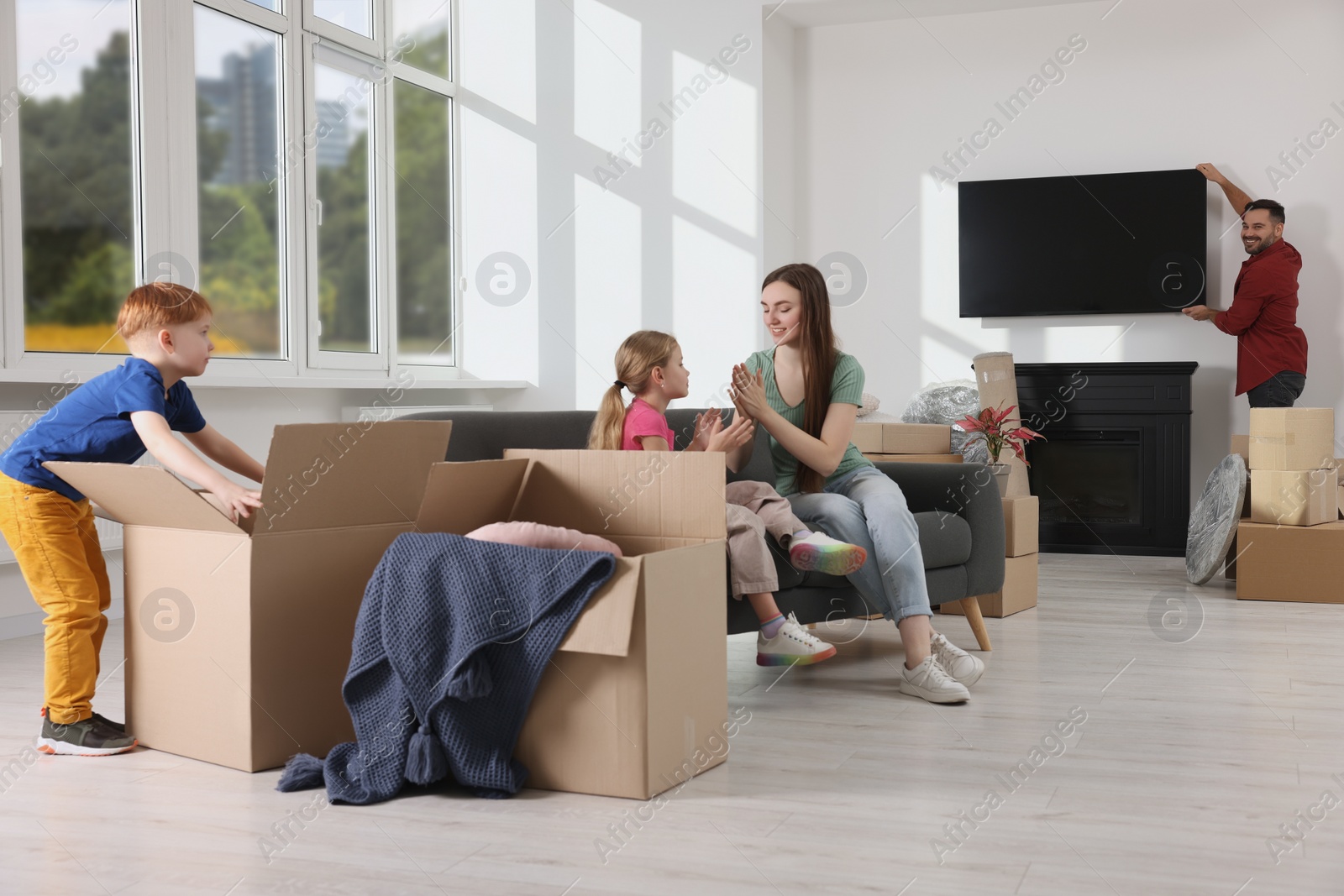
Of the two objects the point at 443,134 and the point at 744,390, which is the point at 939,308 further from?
the point at 744,390

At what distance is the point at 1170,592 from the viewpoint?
13.7ft

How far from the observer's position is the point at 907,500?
3199 millimetres

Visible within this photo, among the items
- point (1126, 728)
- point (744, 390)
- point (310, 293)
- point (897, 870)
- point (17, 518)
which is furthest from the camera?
point (310, 293)

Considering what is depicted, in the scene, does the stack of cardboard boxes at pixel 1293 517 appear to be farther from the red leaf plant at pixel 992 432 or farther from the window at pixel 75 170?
the window at pixel 75 170

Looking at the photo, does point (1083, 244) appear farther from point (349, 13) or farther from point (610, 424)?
point (610, 424)

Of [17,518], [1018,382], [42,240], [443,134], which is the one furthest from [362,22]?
[17,518]

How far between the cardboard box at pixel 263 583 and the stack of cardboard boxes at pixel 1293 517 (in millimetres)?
3063

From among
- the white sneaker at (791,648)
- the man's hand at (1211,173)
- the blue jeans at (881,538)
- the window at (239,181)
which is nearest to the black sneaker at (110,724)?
the white sneaker at (791,648)

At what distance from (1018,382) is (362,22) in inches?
136

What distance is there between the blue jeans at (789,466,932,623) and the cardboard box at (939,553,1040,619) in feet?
3.60

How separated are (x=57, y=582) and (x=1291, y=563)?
12.1 feet

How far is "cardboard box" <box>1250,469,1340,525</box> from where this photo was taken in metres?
3.94

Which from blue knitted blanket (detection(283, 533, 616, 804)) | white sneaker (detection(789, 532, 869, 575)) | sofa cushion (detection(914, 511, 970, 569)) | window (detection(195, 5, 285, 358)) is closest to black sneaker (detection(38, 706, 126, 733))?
blue knitted blanket (detection(283, 533, 616, 804))

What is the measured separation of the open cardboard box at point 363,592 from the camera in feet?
6.15
